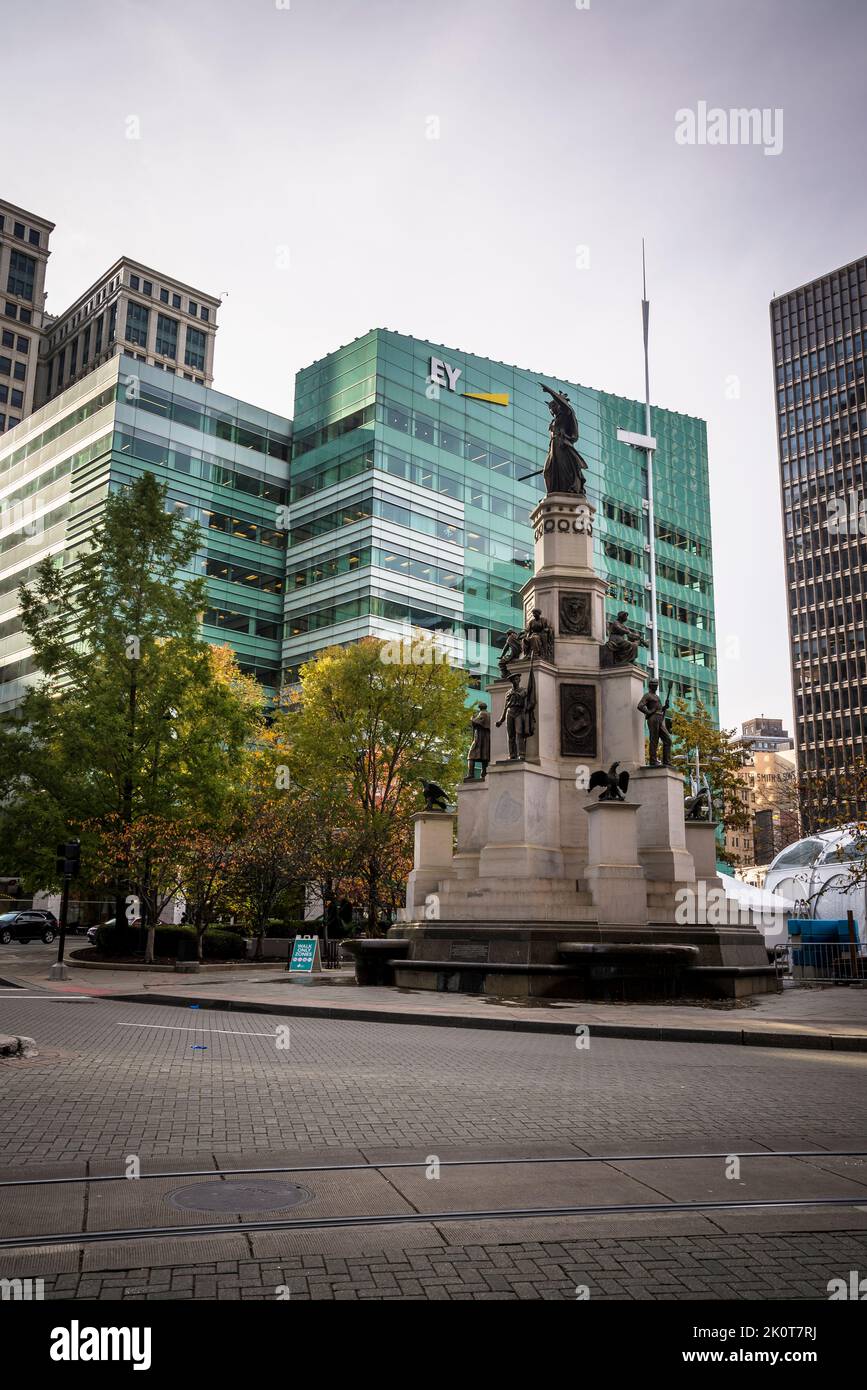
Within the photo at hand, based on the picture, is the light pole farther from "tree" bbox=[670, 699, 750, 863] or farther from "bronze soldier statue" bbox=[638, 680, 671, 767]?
"bronze soldier statue" bbox=[638, 680, 671, 767]

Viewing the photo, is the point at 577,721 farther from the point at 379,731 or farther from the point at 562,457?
the point at 379,731

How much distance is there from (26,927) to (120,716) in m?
25.2

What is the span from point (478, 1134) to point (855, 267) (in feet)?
461

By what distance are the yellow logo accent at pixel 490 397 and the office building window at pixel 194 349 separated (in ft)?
168

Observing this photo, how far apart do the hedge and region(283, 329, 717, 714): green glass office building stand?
3581cm

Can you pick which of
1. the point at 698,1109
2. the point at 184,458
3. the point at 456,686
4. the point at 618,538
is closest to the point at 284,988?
the point at 698,1109

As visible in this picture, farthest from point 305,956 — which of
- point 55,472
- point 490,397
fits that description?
point 490,397

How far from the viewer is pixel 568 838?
23.7 metres

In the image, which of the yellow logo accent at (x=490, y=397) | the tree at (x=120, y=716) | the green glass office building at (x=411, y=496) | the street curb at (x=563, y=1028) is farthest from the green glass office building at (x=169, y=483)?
the street curb at (x=563, y=1028)

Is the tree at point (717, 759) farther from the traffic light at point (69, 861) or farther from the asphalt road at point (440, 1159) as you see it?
the asphalt road at point (440, 1159)

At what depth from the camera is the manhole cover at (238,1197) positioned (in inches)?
201

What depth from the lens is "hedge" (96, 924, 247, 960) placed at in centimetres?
3225
